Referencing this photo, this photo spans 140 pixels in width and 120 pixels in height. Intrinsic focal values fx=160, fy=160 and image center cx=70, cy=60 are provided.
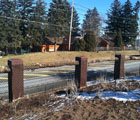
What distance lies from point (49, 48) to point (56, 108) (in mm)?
44853

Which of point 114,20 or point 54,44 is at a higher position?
point 114,20

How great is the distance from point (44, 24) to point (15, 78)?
3896cm

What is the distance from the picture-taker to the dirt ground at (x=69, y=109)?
9.31ft

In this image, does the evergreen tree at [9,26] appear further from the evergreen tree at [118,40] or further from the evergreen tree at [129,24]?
the evergreen tree at [129,24]

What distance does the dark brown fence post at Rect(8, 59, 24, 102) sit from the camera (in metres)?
3.52

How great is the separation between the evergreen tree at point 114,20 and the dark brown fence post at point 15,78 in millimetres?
49930

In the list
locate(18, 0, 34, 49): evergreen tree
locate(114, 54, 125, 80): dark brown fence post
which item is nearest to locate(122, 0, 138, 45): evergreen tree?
locate(18, 0, 34, 49): evergreen tree

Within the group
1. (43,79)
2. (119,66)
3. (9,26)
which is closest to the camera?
(119,66)

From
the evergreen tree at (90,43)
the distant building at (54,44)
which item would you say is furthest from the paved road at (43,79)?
the distant building at (54,44)

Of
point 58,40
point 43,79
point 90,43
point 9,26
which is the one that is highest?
point 9,26

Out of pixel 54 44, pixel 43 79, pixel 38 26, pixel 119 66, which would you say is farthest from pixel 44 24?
pixel 119 66

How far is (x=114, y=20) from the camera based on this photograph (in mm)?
51125

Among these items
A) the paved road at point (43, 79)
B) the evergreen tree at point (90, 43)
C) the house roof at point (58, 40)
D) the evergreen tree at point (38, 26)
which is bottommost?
the paved road at point (43, 79)

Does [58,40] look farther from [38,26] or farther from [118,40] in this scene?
[118,40]
